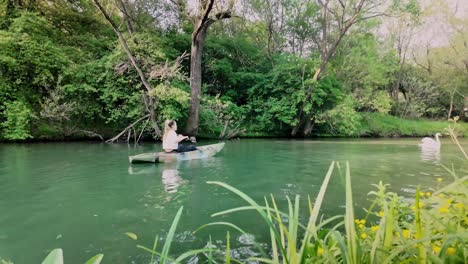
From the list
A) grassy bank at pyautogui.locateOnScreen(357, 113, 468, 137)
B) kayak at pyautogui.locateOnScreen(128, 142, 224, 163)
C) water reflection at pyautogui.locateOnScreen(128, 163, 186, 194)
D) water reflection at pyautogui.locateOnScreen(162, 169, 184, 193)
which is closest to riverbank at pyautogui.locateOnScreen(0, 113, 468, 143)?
grassy bank at pyautogui.locateOnScreen(357, 113, 468, 137)

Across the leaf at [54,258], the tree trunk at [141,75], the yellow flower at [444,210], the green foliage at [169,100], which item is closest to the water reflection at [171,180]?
the yellow flower at [444,210]

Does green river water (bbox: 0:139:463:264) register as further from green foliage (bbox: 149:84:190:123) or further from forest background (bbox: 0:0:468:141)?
forest background (bbox: 0:0:468:141)

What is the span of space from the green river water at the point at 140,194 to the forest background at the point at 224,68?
216 inches

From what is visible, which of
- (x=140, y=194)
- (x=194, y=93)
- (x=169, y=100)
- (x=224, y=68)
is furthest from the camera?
(x=224, y=68)

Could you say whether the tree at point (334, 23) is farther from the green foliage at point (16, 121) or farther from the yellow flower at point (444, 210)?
the yellow flower at point (444, 210)

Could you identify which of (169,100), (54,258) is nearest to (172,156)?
(169,100)

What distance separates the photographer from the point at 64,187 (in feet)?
21.3

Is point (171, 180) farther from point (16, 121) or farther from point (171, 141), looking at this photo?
point (16, 121)

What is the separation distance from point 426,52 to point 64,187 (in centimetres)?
3281

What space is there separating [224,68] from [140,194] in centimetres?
1629

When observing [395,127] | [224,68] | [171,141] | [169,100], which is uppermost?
[224,68]

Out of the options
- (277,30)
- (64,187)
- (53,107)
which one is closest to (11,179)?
(64,187)

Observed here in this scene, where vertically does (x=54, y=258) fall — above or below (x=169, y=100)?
below

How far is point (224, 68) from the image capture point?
21391 mm
